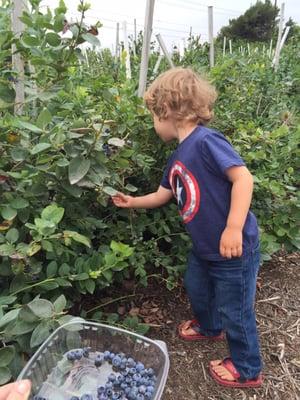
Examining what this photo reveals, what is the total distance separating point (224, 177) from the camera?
5.24ft

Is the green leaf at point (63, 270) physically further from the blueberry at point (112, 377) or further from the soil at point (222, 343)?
the soil at point (222, 343)

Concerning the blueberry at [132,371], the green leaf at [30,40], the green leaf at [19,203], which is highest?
the green leaf at [30,40]

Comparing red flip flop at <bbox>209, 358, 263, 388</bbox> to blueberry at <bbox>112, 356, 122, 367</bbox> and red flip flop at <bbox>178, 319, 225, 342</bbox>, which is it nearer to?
red flip flop at <bbox>178, 319, 225, 342</bbox>

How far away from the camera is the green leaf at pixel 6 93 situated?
4.89 feet

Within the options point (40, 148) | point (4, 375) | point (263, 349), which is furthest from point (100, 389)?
point (263, 349)

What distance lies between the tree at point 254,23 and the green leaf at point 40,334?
36739 millimetres

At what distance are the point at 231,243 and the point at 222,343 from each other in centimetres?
73

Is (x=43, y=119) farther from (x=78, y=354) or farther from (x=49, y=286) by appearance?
(x=78, y=354)

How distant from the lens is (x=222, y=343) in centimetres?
207

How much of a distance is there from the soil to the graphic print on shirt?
65 centimetres

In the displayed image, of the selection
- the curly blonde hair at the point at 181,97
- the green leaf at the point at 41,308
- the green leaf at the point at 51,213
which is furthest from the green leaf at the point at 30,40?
the green leaf at the point at 41,308

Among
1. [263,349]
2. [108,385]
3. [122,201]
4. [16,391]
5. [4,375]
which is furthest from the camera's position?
[263,349]

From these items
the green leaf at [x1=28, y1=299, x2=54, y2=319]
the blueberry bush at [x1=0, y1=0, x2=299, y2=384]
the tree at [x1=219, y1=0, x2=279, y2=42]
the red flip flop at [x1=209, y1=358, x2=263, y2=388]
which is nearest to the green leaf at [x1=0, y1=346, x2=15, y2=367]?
the blueberry bush at [x1=0, y1=0, x2=299, y2=384]

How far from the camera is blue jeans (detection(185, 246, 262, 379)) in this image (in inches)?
66.0
